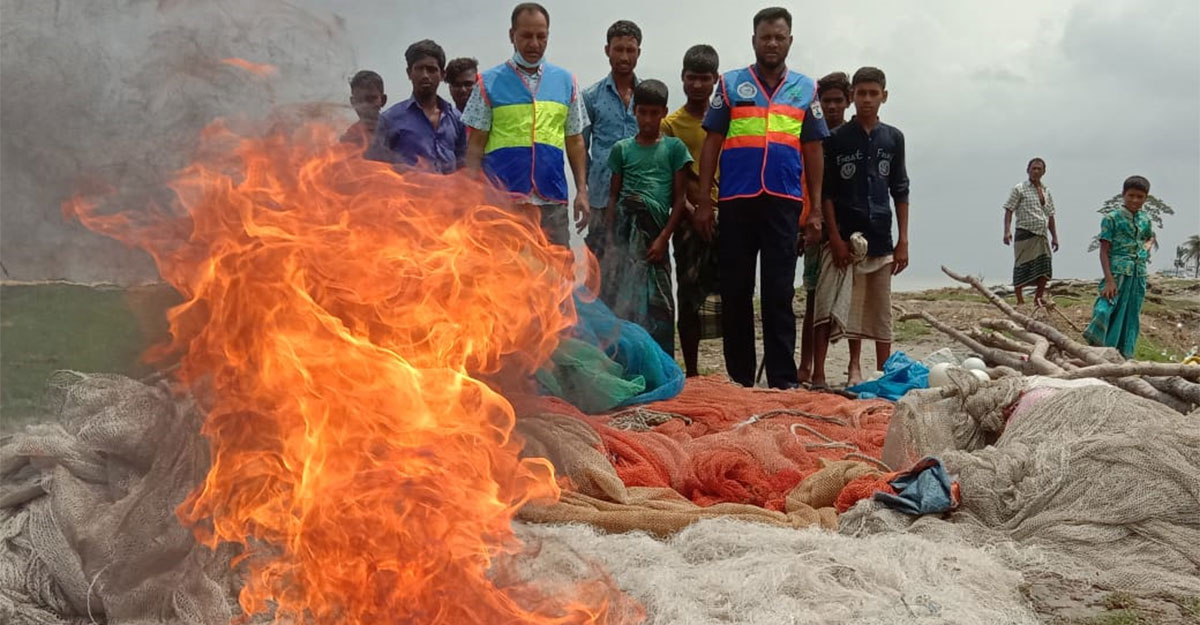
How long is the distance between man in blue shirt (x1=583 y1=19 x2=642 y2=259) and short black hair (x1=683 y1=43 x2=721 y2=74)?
1.23 feet

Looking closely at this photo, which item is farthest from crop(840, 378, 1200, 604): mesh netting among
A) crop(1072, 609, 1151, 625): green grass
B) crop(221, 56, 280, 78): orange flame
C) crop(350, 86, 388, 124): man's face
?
crop(221, 56, 280, 78): orange flame

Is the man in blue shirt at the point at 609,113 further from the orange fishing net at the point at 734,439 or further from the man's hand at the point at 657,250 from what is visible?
the orange fishing net at the point at 734,439

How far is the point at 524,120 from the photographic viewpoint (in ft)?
20.4

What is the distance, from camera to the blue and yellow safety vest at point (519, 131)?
6.22 metres

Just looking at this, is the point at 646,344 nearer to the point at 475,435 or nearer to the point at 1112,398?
the point at 1112,398

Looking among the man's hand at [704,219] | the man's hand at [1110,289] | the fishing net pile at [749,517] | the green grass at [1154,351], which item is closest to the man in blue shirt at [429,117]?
the man's hand at [704,219]

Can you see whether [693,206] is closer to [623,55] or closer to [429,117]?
[623,55]

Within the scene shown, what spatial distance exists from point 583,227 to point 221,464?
14.1 ft

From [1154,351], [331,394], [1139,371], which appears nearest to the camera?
[331,394]

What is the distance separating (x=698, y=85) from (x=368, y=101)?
3.67 metres

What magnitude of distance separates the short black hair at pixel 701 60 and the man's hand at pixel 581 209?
1.41m

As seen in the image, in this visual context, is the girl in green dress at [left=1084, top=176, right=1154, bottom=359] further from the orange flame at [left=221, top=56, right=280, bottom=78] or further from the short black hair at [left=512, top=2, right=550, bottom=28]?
the orange flame at [left=221, top=56, right=280, bottom=78]

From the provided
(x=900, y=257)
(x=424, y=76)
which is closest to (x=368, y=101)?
(x=424, y=76)

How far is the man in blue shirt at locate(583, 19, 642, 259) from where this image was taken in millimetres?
7191
